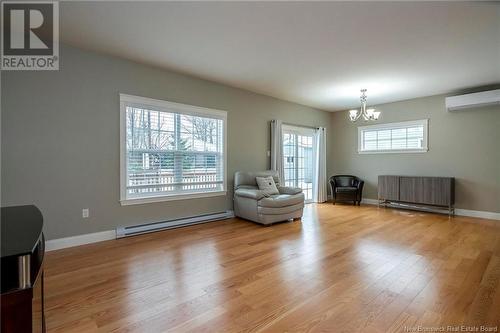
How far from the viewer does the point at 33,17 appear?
2.62 metres

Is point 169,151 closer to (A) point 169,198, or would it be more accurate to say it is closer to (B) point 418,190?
(A) point 169,198

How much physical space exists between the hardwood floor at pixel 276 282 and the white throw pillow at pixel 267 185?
1086mm

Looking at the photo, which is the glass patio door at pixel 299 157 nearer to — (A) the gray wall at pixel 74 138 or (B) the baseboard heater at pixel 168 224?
(B) the baseboard heater at pixel 168 224

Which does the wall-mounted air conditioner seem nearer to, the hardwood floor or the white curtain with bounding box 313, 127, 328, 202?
the hardwood floor

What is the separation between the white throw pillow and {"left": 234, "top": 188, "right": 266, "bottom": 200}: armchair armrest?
330 mm

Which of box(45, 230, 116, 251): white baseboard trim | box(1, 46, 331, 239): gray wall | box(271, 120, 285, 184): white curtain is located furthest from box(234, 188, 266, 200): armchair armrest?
box(45, 230, 116, 251): white baseboard trim

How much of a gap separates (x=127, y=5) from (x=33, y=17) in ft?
3.67

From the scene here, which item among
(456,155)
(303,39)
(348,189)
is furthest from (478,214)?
(303,39)

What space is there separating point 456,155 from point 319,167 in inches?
117

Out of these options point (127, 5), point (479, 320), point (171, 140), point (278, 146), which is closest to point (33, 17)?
point (127, 5)

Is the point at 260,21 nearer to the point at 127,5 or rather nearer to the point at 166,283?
the point at 127,5

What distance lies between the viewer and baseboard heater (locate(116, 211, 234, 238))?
3.65 m

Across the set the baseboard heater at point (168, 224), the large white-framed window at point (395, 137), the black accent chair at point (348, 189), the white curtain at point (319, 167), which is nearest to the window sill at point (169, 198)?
the baseboard heater at point (168, 224)

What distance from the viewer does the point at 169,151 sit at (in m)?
4.19
